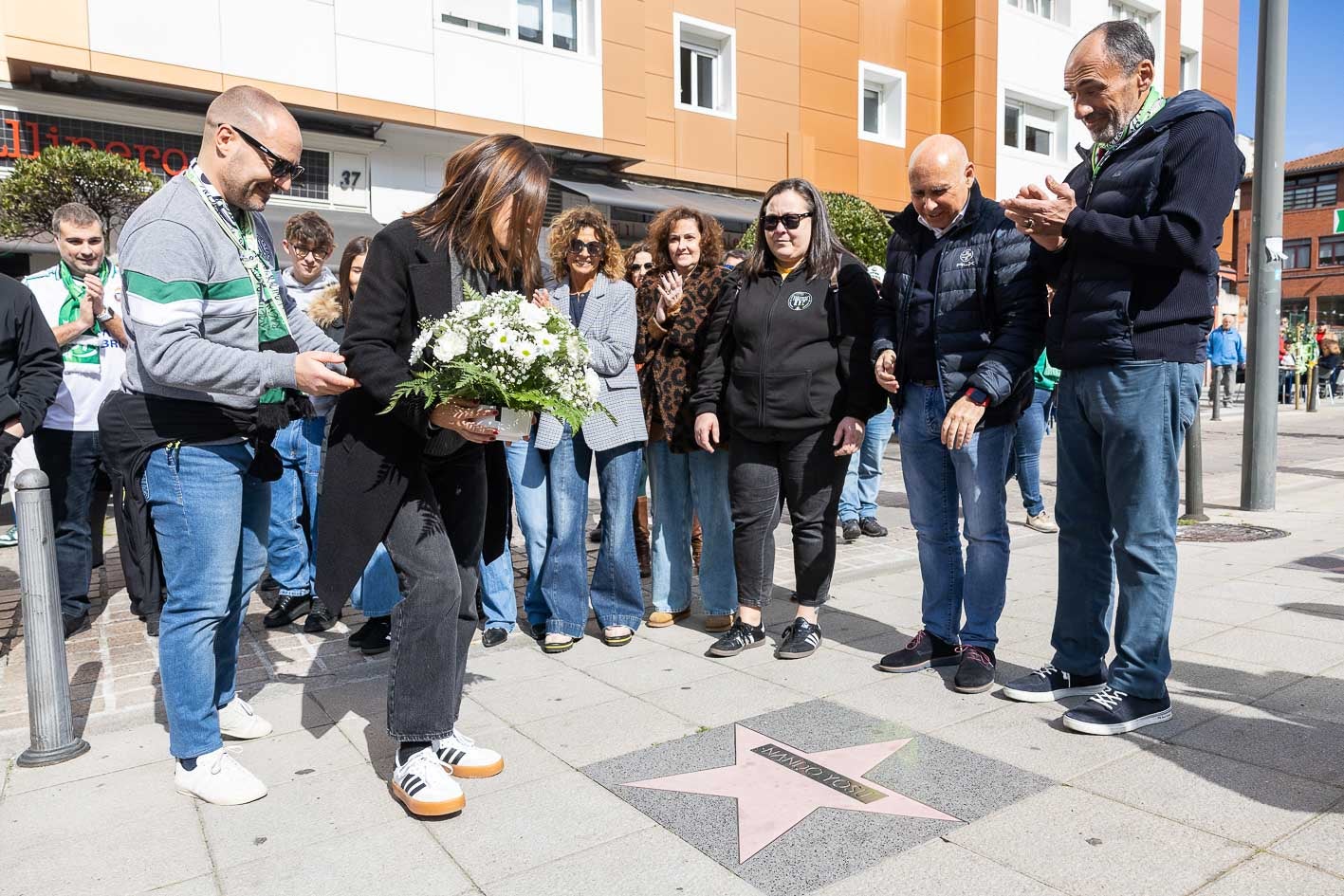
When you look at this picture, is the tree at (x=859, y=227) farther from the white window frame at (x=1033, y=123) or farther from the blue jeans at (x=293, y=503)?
the white window frame at (x=1033, y=123)

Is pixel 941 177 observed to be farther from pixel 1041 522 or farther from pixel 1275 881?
pixel 1041 522

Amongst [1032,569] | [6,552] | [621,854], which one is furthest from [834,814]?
[6,552]

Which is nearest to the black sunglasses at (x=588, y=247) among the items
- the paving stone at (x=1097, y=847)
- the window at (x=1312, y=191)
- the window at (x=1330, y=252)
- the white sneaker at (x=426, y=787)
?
the white sneaker at (x=426, y=787)

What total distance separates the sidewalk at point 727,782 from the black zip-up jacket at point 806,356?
3.76 feet

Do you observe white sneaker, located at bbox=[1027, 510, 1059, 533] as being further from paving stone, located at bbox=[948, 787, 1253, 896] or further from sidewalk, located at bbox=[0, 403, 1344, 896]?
paving stone, located at bbox=[948, 787, 1253, 896]

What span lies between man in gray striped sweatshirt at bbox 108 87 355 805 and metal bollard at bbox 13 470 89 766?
684 millimetres

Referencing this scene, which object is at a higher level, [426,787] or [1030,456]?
[1030,456]

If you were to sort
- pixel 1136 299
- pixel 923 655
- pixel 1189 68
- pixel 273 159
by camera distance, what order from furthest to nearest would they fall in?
pixel 1189 68, pixel 923 655, pixel 1136 299, pixel 273 159

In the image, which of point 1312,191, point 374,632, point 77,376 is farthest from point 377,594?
point 1312,191

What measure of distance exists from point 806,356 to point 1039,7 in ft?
81.4

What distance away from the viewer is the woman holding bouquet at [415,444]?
3.00 m

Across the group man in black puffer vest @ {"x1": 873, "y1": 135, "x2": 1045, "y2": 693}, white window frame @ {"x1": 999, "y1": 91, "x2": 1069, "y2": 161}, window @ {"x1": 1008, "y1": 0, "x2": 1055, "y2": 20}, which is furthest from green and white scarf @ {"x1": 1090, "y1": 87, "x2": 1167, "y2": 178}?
window @ {"x1": 1008, "y1": 0, "x2": 1055, "y2": 20}

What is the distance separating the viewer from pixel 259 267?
3281 mm

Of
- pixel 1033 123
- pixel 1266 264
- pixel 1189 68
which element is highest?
pixel 1189 68
